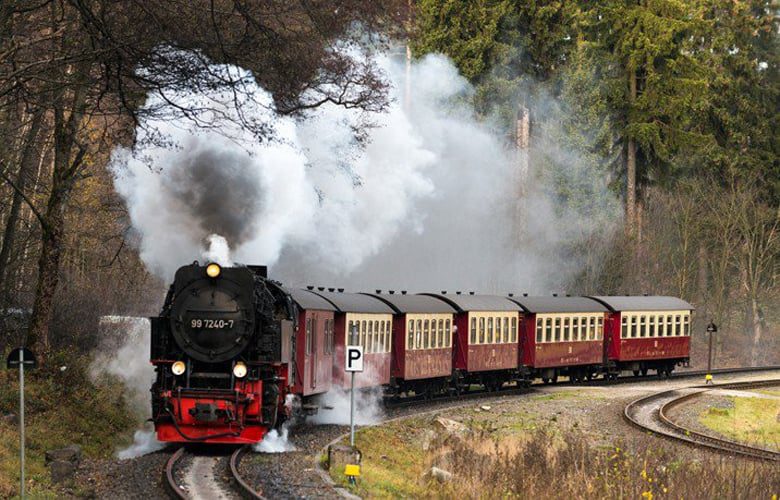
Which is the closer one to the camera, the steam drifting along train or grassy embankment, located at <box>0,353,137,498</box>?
the steam drifting along train

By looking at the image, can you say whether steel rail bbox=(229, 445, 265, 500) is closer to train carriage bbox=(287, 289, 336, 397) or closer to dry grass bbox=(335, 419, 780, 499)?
dry grass bbox=(335, 419, 780, 499)

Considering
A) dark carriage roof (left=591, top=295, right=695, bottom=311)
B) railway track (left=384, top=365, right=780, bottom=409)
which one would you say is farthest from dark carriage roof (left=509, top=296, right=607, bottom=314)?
railway track (left=384, top=365, right=780, bottom=409)

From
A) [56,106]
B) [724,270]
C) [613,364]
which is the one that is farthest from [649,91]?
[56,106]

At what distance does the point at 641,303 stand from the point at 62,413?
23557 mm

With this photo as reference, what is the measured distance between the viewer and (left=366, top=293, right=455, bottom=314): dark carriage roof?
97.1 feet

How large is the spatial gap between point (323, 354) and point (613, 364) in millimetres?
18053

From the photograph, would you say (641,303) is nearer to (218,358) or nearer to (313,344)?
(313,344)

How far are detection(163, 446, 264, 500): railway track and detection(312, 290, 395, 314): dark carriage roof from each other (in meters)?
6.83

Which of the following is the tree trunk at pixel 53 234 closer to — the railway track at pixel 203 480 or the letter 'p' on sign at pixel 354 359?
the railway track at pixel 203 480

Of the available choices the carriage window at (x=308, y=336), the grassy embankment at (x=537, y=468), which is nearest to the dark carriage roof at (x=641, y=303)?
the grassy embankment at (x=537, y=468)

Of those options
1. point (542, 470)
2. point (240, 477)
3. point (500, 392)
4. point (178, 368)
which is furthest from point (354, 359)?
point (500, 392)

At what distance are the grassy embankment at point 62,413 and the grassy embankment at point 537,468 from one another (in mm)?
4657

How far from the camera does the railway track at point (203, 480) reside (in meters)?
15.1

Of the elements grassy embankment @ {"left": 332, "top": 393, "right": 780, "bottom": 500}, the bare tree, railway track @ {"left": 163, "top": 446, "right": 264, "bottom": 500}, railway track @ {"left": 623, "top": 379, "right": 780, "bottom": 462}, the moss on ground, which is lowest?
the moss on ground
